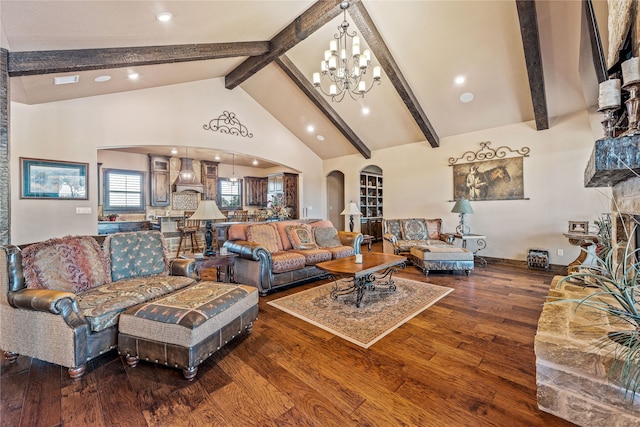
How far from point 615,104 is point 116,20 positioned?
445cm

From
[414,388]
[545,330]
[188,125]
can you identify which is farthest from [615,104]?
[188,125]

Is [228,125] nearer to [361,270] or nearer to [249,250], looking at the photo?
[249,250]

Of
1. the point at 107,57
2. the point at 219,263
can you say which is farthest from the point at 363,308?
the point at 107,57

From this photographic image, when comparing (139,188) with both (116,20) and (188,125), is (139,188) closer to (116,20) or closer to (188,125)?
(188,125)

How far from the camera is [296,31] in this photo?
13.5 feet

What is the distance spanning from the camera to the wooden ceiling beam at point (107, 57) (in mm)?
2814

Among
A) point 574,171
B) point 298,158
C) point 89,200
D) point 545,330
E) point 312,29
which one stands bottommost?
point 545,330

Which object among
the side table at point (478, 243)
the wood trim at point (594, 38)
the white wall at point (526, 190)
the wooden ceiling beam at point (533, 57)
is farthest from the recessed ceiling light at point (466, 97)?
the side table at point (478, 243)

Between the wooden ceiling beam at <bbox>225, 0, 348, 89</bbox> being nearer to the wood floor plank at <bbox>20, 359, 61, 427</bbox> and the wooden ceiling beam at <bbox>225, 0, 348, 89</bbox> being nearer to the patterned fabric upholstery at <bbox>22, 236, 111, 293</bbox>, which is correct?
the patterned fabric upholstery at <bbox>22, 236, 111, 293</bbox>

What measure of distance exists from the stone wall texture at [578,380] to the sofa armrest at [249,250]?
2.94m

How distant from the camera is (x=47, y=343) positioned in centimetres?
194

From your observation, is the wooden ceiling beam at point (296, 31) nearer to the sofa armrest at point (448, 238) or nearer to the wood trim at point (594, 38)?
the wood trim at point (594, 38)

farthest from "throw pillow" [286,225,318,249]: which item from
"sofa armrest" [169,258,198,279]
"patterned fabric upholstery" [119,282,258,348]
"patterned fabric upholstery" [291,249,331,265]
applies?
"patterned fabric upholstery" [119,282,258,348]

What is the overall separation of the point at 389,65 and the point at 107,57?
399 cm
